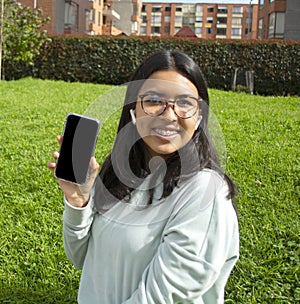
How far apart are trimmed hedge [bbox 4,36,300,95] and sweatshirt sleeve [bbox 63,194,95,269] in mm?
11710

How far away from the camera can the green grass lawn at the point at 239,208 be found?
3154 millimetres

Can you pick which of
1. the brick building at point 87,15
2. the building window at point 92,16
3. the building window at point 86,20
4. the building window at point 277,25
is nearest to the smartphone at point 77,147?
the brick building at point 87,15

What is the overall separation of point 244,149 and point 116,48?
9253 mm

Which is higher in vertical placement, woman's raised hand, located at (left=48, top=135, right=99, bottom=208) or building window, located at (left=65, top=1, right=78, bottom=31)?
building window, located at (left=65, top=1, right=78, bottom=31)

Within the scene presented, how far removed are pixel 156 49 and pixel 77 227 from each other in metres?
12.2

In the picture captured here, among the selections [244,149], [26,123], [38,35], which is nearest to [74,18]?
[38,35]

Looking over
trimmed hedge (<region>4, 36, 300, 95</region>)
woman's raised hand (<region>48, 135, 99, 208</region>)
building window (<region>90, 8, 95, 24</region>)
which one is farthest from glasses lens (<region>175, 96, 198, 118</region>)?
building window (<region>90, 8, 95, 24</region>)

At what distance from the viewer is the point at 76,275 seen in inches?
131

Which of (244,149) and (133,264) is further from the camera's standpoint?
(244,149)

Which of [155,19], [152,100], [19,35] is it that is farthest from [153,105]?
[155,19]

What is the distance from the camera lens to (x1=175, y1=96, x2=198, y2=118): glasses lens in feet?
4.68

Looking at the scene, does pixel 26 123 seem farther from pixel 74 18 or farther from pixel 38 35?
pixel 74 18

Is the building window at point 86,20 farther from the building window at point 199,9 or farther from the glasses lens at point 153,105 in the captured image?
the building window at point 199,9

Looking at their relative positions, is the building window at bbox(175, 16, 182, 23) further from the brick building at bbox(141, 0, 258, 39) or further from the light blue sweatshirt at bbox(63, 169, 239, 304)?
the light blue sweatshirt at bbox(63, 169, 239, 304)
